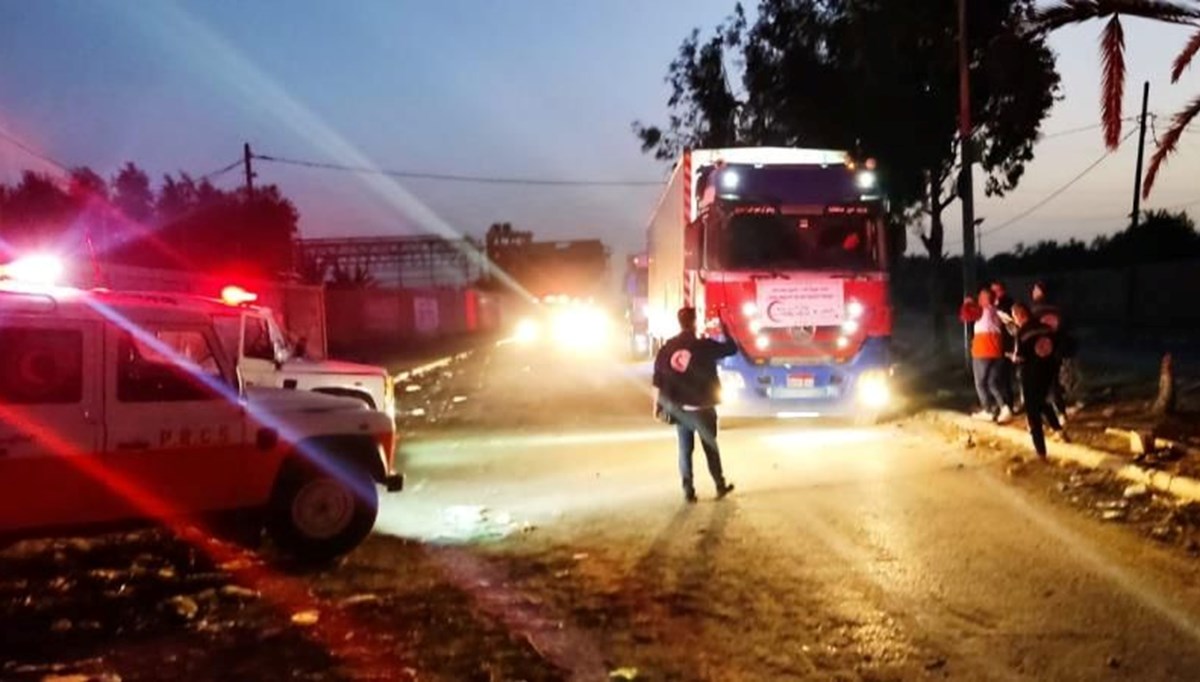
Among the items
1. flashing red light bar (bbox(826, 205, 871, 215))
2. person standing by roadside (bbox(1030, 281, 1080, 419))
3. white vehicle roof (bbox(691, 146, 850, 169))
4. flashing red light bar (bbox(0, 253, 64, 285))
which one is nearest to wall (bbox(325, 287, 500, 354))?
white vehicle roof (bbox(691, 146, 850, 169))

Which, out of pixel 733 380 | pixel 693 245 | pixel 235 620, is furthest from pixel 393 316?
pixel 235 620

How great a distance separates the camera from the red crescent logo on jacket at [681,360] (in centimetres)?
1028

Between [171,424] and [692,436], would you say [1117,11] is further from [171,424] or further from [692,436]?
[171,424]

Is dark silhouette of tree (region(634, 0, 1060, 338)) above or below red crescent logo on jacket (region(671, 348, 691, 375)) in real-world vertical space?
above

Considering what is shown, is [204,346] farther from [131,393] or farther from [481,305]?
[481,305]

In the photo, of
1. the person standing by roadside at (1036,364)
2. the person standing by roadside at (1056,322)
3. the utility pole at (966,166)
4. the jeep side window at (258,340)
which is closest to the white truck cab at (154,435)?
the jeep side window at (258,340)

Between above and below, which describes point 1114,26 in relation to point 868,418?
above

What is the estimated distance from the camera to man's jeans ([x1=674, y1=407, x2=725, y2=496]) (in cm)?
1030

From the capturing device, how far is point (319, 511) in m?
8.29

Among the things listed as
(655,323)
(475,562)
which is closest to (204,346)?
(475,562)

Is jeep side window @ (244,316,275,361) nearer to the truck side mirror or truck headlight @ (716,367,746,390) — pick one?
the truck side mirror

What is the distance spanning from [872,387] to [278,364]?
24.3 ft

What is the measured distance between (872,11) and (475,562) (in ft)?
59.0

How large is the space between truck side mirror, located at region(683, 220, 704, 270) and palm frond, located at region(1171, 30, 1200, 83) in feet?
→ 19.2
